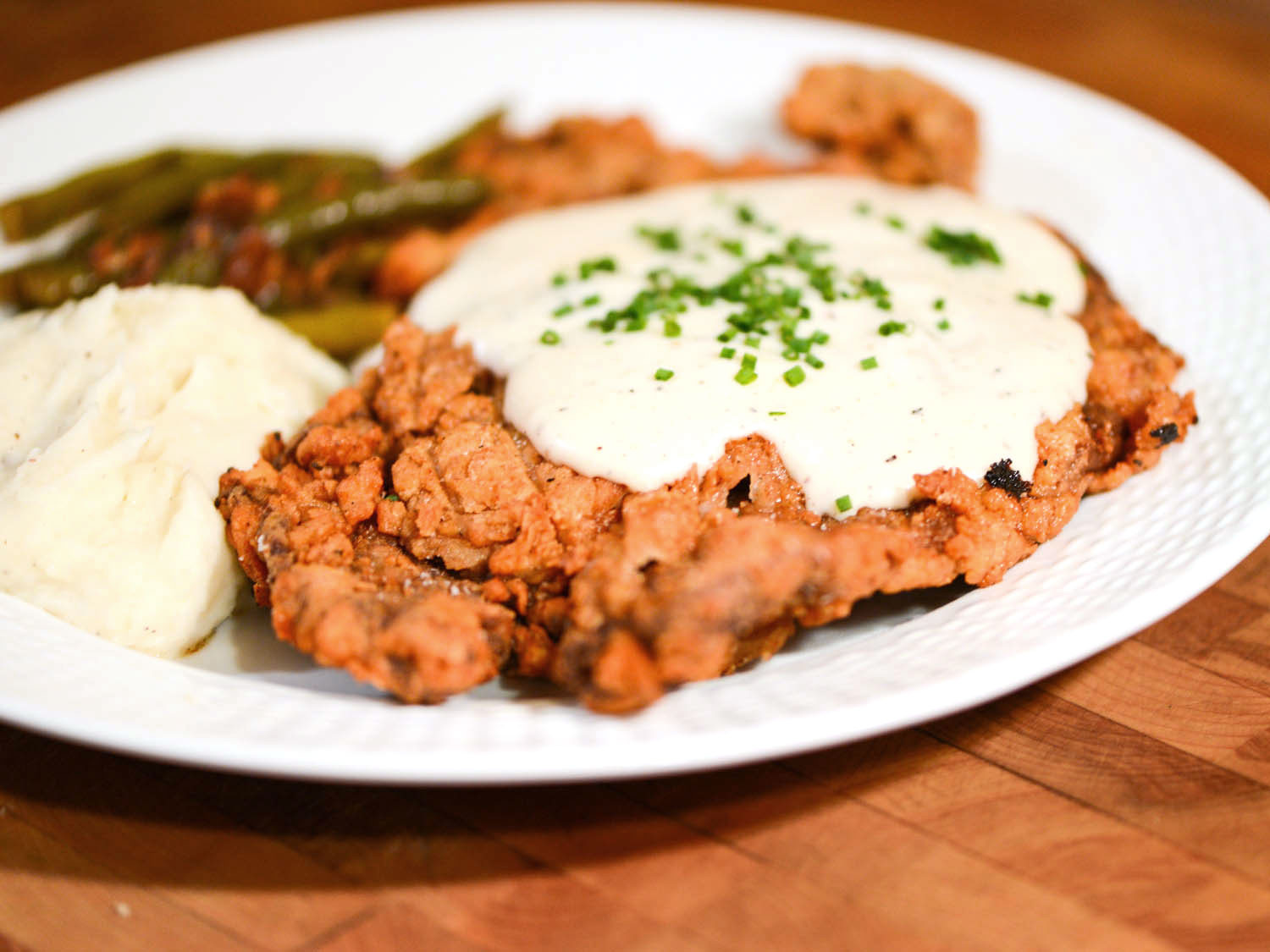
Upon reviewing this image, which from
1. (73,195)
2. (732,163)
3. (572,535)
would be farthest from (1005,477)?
(73,195)

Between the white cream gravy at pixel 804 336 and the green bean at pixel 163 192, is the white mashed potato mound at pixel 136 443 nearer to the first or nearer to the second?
the white cream gravy at pixel 804 336

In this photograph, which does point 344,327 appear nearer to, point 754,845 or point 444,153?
point 444,153

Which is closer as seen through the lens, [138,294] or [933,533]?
[933,533]

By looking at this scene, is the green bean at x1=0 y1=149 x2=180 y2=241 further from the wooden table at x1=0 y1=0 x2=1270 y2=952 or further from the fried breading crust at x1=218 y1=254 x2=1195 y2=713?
the wooden table at x1=0 y1=0 x2=1270 y2=952

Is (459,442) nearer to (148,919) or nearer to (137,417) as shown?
(137,417)

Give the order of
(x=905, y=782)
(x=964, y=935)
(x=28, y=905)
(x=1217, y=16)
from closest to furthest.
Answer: (x=964, y=935) < (x=28, y=905) < (x=905, y=782) < (x=1217, y=16)

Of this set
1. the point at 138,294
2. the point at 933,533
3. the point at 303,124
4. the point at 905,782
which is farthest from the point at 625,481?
the point at 303,124
